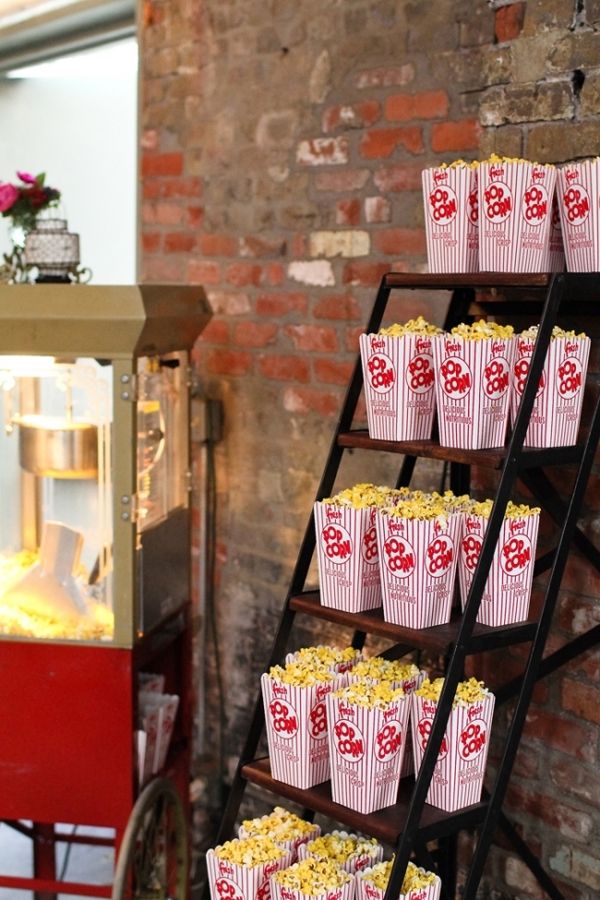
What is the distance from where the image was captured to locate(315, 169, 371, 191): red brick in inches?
111

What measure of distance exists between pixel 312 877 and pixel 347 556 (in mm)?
493

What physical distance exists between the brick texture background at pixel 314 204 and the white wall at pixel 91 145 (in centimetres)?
48

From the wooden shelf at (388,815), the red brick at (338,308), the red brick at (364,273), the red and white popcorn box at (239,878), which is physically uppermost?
the red brick at (364,273)

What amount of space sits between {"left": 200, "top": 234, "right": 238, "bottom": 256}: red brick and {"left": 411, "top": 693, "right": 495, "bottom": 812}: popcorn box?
5.16ft

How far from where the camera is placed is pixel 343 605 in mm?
2016

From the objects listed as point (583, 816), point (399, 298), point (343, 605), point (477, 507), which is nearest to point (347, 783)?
point (343, 605)

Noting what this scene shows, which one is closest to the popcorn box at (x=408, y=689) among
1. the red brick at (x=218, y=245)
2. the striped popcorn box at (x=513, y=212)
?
the striped popcorn box at (x=513, y=212)

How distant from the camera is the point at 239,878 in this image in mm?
1948

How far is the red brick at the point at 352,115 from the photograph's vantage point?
277 cm

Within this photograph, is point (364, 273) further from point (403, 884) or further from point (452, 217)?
point (403, 884)

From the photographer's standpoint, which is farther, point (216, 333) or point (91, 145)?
point (91, 145)

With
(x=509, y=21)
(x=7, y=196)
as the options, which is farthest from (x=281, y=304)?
(x=509, y=21)

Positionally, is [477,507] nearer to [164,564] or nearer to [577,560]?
[577,560]

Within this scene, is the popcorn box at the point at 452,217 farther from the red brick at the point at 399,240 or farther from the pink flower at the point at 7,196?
the pink flower at the point at 7,196
